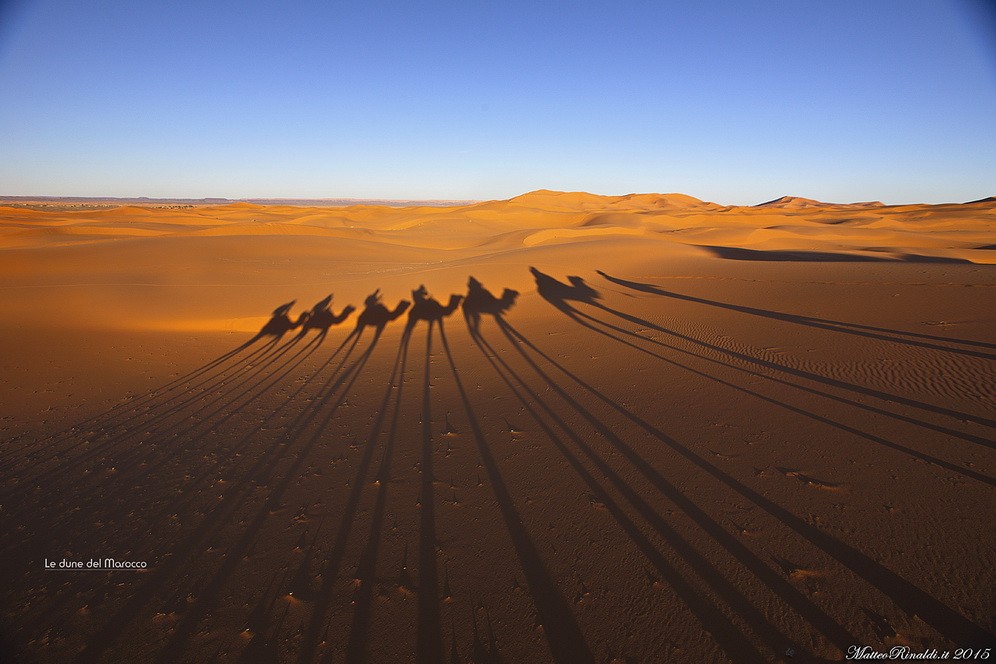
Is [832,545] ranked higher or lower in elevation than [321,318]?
lower

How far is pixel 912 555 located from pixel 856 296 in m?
9.21

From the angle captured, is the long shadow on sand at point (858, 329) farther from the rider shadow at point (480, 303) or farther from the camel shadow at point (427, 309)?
the camel shadow at point (427, 309)

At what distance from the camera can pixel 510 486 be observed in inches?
166

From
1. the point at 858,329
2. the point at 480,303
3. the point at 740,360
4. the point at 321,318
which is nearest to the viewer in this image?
the point at 740,360

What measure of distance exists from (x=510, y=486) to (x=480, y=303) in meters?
8.17

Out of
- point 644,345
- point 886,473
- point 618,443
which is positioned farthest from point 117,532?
point 644,345

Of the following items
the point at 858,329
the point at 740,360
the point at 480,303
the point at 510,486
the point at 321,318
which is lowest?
the point at 510,486

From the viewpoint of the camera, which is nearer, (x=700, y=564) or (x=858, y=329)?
(x=700, y=564)

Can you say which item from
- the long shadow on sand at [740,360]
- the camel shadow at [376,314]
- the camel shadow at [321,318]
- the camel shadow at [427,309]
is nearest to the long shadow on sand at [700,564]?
the long shadow on sand at [740,360]

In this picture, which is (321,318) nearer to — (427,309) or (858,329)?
(427,309)

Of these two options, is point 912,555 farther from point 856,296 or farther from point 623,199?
point 623,199

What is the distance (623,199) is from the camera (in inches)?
4786

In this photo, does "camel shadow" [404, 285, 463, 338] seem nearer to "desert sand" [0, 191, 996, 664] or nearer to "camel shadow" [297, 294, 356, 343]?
"desert sand" [0, 191, 996, 664]

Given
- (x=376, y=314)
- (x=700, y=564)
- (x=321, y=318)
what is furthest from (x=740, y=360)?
(x=321, y=318)
